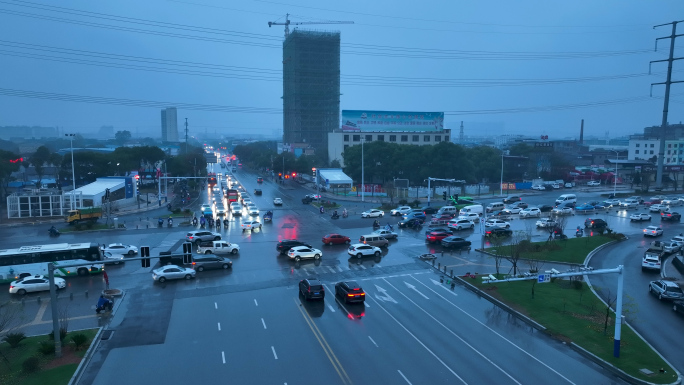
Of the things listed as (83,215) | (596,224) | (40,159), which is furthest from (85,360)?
(40,159)

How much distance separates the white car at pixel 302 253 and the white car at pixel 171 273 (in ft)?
22.9

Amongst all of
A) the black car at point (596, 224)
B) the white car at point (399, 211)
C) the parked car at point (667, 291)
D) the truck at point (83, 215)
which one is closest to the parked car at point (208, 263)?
the truck at point (83, 215)

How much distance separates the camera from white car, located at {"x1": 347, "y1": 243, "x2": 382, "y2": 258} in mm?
32625

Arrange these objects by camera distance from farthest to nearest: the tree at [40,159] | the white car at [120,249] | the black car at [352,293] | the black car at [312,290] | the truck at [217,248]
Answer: the tree at [40,159], the truck at [217,248], the white car at [120,249], the black car at [312,290], the black car at [352,293]

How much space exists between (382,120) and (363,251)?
235 feet

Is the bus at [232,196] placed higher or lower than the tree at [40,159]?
lower

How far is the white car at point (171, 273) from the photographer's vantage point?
1046 inches

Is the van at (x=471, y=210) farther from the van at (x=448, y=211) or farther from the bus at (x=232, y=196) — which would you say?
the bus at (x=232, y=196)

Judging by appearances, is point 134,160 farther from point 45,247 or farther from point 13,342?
point 13,342

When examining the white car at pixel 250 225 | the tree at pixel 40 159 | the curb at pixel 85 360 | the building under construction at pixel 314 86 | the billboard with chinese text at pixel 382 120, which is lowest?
the curb at pixel 85 360

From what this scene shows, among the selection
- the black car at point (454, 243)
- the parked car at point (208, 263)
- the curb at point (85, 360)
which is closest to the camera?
the curb at point (85, 360)

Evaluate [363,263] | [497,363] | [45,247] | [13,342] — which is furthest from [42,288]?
[497,363]

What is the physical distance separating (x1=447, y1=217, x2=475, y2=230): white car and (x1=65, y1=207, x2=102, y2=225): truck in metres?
35.6

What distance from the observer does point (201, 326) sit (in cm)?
1994
